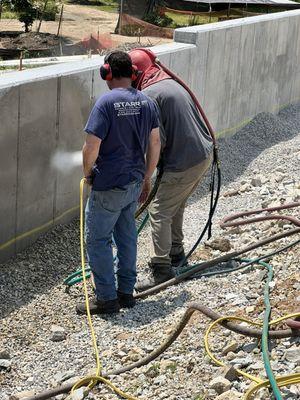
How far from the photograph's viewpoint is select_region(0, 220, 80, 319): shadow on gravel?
659 centimetres

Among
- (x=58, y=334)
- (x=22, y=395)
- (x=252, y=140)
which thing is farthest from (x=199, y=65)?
(x=22, y=395)

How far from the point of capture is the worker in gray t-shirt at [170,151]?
625cm

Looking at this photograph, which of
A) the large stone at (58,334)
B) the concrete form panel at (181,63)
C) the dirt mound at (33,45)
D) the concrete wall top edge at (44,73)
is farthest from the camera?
the dirt mound at (33,45)

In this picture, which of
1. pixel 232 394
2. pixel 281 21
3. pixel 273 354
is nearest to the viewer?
pixel 232 394

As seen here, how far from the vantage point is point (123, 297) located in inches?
246

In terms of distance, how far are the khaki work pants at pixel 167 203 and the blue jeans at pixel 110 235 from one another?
0.43 meters

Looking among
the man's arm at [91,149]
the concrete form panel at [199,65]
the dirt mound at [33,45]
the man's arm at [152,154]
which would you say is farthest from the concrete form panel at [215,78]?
the dirt mound at [33,45]

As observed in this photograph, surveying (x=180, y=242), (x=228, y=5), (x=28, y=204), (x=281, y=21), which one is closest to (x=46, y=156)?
(x=28, y=204)

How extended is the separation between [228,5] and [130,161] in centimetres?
2993

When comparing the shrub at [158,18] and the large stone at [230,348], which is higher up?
the large stone at [230,348]

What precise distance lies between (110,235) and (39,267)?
140 cm

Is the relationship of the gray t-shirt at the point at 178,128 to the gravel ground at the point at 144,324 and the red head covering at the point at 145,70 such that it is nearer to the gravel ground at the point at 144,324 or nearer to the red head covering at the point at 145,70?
the red head covering at the point at 145,70

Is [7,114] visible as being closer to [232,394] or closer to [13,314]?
[13,314]

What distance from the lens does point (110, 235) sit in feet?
19.6
